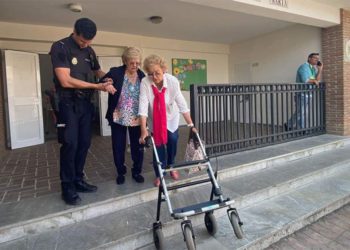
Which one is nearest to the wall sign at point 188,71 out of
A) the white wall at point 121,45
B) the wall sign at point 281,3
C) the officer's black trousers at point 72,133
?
the white wall at point 121,45

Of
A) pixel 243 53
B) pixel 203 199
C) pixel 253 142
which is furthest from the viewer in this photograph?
pixel 243 53

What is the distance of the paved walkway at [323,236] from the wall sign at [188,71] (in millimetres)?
5611

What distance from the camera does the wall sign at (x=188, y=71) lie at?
25.9ft

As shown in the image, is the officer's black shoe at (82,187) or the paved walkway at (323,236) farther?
the officer's black shoe at (82,187)

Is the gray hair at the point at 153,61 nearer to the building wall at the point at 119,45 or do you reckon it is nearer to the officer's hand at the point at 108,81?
the officer's hand at the point at 108,81

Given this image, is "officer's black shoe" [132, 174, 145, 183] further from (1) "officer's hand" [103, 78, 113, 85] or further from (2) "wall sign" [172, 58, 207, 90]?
(2) "wall sign" [172, 58, 207, 90]

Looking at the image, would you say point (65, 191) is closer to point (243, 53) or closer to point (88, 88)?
point (88, 88)

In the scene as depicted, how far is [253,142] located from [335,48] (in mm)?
2771

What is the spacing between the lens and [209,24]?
20.8ft

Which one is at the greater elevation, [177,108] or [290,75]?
[290,75]

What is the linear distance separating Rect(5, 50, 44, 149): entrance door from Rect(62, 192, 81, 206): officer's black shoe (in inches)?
135

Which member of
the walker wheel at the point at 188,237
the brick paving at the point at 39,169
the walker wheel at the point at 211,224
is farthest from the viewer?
the brick paving at the point at 39,169

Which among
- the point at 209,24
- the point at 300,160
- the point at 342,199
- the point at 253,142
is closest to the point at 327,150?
the point at 300,160

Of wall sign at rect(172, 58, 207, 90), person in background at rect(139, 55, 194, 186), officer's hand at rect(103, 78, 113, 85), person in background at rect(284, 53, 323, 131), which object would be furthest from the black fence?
wall sign at rect(172, 58, 207, 90)
